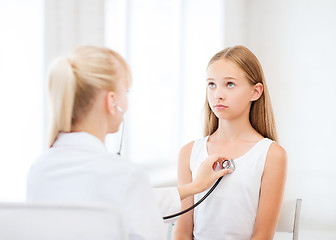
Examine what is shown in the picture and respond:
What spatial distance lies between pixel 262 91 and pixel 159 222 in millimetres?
755

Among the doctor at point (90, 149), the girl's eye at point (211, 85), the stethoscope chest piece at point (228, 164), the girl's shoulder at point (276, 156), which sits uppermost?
the girl's eye at point (211, 85)

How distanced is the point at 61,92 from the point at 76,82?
38 mm

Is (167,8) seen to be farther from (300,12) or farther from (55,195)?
(55,195)

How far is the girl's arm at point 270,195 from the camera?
1.45 m

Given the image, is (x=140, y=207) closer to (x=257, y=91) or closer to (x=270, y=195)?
(x=270, y=195)

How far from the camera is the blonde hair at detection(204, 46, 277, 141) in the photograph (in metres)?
1.54

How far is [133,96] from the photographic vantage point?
278 centimetres

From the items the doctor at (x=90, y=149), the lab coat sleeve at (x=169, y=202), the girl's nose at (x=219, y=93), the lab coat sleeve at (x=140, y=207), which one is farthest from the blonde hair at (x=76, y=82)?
the girl's nose at (x=219, y=93)

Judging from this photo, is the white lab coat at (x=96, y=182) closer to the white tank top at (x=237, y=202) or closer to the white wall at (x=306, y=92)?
the white tank top at (x=237, y=202)

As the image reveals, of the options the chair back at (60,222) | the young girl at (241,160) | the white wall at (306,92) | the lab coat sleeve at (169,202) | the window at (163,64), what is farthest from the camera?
the white wall at (306,92)

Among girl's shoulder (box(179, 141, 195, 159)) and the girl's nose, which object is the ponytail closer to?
the girl's nose

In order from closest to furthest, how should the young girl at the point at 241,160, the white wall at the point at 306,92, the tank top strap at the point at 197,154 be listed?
the young girl at the point at 241,160 < the tank top strap at the point at 197,154 < the white wall at the point at 306,92

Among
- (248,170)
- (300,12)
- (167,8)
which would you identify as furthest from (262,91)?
(300,12)

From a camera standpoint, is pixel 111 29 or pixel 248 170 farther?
pixel 111 29
